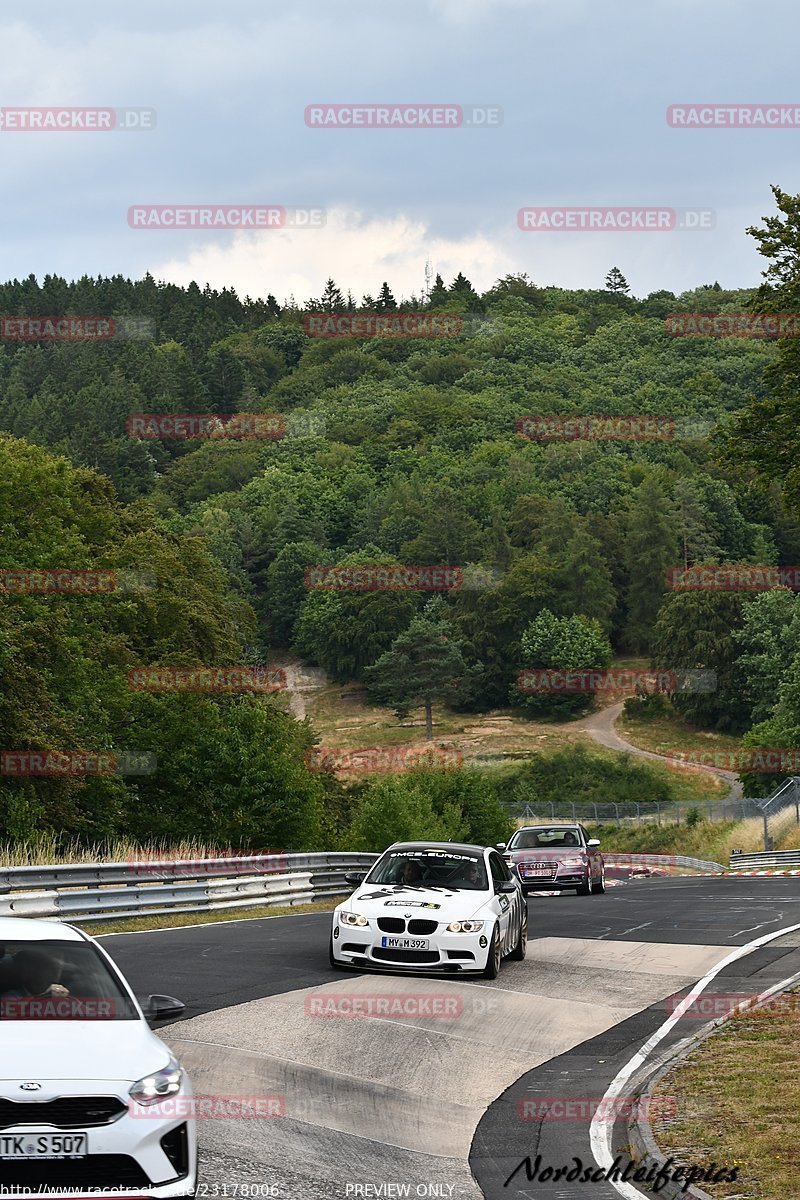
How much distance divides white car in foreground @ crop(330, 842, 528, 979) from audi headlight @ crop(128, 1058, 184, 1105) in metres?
8.46

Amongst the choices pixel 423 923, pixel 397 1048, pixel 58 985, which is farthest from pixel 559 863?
pixel 58 985

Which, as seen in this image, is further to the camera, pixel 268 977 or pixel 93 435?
pixel 93 435

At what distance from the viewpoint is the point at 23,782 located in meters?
38.9

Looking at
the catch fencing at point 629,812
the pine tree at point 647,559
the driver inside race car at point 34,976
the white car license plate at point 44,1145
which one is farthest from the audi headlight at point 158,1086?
the pine tree at point 647,559

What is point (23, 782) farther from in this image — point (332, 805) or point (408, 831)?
point (332, 805)

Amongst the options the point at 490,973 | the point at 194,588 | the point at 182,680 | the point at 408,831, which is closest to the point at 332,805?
the point at 194,588

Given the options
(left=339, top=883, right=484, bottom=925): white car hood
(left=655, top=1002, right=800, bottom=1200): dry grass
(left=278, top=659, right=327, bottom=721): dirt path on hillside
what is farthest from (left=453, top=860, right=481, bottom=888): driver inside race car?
(left=278, top=659, right=327, bottom=721): dirt path on hillside

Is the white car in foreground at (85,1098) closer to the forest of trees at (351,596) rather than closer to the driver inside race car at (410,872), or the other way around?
the driver inside race car at (410,872)

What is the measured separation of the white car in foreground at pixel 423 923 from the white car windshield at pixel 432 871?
0.04 ft

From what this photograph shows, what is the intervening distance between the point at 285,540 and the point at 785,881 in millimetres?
143350

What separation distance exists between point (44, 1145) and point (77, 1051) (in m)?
0.61

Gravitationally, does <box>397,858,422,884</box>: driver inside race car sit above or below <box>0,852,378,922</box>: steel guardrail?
above

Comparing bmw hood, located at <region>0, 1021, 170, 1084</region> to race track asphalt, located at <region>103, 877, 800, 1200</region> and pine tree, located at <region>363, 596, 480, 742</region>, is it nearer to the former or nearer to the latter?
race track asphalt, located at <region>103, 877, 800, 1200</region>

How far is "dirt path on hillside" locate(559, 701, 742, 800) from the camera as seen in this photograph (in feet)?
394
